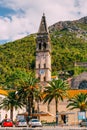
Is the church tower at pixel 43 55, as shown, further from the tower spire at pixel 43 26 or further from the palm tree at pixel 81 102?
the palm tree at pixel 81 102

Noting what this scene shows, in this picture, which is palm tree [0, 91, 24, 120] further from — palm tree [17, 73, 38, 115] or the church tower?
the church tower

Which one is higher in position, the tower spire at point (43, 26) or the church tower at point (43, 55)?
the tower spire at point (43, 26)

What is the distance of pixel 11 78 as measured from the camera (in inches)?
5640

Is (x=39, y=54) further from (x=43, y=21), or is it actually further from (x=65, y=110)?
(x=65, y=110)

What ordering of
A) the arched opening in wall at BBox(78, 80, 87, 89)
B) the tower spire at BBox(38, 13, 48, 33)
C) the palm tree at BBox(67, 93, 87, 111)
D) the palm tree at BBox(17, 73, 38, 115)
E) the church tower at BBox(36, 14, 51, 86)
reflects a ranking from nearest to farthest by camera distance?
1. the palm tree at BBox(17, 73, 38, 115)
2. the palm tree at BBox(67, 93, 87, 111)
3. the church tower at BBox(36, 14, 51, 86)
4. the tower spire at BBox(38, 13, 48, 33)
5. the arched opening in wall at BBox(78, 80, 87, 89)

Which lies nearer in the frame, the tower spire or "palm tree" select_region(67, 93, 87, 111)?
"palm tree" select_region(67, 93, 87, 111)

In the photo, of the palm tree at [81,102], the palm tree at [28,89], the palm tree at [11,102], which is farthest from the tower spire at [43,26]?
the palm tree at [81,102]

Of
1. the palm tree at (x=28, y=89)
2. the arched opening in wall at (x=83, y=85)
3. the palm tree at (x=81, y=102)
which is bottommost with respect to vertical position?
the palm tree at (x=81, y=102)

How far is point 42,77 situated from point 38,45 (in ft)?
29.9

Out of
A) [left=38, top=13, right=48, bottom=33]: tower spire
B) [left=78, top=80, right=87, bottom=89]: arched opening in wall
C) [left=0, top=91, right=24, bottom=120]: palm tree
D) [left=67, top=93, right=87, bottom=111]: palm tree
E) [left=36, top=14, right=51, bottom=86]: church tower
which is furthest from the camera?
[left=78, top=80, right=87, bottom=89]: arched opening in wall

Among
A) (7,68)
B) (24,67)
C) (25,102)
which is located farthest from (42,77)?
(24,67)

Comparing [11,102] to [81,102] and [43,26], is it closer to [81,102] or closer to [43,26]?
[81,102]

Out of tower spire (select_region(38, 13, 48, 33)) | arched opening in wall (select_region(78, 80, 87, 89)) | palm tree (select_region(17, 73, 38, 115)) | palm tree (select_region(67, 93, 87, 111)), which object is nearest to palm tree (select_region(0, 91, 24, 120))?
palm tree (select_region(17, 73, 38, 115))

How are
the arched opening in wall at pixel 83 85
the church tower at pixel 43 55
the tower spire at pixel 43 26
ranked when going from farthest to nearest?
the arched opening in wall at pixel 83 85
the tower spire at pixel 43 26
the church tower at pixel 43 55
